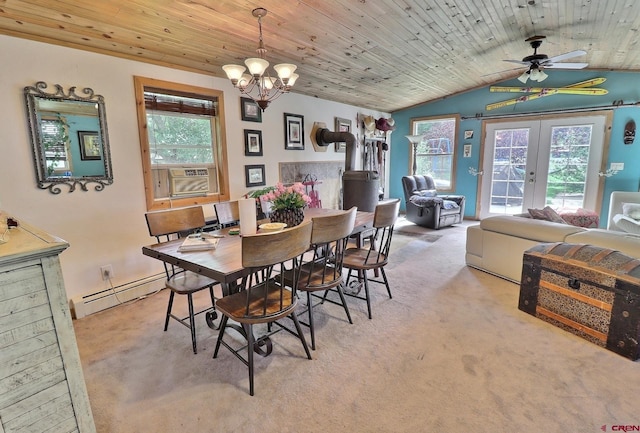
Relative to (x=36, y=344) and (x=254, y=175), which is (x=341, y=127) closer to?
(x=254, y=175)

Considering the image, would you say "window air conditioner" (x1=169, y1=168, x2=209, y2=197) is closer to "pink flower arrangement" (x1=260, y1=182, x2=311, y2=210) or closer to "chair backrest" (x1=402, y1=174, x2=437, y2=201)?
"pink flower arrangement" (x1=260, y1=182, x2=311, y2=210)

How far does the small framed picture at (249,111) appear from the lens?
386 centimetres

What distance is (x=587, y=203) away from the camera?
534 centimetres

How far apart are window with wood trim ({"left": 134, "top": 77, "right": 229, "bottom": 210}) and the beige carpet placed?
4.17 ft

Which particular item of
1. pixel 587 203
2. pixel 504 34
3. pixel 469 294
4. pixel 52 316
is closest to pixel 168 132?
pixel 52 316

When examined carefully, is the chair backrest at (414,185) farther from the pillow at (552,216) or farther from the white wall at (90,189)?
the white wall at (90,189)

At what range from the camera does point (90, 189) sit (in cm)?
271

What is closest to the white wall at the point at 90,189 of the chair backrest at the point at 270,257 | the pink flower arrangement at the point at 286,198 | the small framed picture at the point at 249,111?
the small framed picture at the point at 249,111

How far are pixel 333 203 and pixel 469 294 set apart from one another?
10.3ft

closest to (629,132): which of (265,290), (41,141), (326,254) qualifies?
(326,254)

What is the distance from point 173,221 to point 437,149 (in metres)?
5.89

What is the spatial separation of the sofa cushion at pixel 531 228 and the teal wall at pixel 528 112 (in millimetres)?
3276

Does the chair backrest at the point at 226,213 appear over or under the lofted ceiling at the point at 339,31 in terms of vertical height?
under

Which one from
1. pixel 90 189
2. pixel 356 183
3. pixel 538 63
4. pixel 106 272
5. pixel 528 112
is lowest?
pixel 106 272
